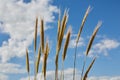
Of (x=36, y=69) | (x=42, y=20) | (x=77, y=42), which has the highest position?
(x=42, y=20)

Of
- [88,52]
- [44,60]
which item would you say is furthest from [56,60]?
[88,52]

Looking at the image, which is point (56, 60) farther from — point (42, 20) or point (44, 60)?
point (42, 20)

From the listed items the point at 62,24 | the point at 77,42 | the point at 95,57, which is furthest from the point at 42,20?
the point at 95,57

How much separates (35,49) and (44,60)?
44 cm

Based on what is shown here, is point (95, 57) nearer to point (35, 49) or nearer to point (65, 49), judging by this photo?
point (65, 49)

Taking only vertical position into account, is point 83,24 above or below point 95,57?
above

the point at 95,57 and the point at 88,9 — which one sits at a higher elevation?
the point at 88,9

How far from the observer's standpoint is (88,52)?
405 centimetres

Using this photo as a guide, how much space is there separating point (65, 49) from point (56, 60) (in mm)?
210

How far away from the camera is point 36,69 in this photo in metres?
4.27

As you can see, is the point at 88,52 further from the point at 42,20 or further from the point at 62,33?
the point at 42,20

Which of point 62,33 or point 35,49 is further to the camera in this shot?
point 35,49

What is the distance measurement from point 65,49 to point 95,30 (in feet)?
1.61

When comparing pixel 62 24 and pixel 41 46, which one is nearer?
pixel 62 24
